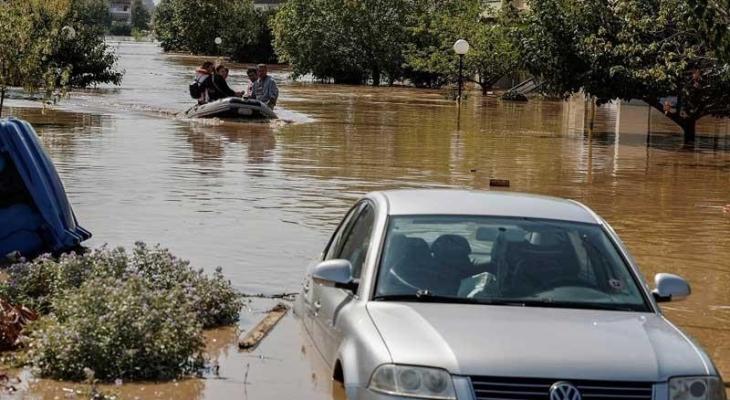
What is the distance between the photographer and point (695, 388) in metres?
6.32

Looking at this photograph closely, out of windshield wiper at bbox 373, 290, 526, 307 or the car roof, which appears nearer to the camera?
windshield wiper at bbox 373, 290, 526, 307

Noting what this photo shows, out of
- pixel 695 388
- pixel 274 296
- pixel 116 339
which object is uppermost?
pixel 695 388

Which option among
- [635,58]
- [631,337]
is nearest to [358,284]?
[631,337]

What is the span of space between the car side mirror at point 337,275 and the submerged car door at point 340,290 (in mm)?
68

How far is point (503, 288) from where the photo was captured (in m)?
7.40

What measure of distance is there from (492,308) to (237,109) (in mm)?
26882

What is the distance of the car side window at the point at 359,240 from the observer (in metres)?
7.95

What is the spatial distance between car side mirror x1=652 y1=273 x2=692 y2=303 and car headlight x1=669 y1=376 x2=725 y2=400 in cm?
122

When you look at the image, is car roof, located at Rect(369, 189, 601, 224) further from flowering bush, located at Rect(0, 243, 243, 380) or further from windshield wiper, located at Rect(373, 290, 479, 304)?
flowering bush, located at Rect(0, 243, 243, 380)

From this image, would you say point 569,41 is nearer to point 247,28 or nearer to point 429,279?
point 429,279

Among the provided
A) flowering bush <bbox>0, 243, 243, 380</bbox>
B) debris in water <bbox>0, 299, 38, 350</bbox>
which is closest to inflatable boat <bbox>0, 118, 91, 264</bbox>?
debris in water <bbox>0, 299, 38, 350</bbox>

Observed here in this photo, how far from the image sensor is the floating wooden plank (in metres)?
9.79

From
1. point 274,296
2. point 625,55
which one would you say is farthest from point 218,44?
point 274,296

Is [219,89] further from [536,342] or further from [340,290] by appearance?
[536,342]
